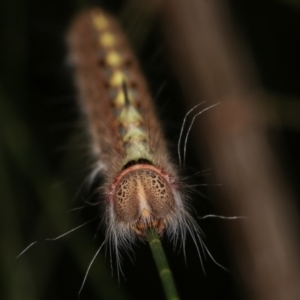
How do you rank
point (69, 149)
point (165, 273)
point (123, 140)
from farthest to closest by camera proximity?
point (69, 149), point (123, 140), point (165, 273)

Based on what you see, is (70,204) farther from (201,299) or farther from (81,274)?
(201,299)

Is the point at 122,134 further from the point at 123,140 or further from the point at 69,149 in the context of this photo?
the point at 69,149

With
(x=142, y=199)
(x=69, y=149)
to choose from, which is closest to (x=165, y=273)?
(x=142, y=199)

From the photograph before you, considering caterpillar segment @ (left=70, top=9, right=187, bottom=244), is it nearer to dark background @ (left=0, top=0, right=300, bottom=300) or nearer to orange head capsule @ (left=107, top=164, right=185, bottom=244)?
orange head capsule @ (left=107, top=164, right=185, bottom=244)

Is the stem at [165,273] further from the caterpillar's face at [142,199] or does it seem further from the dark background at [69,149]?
the dark background at [69,149]

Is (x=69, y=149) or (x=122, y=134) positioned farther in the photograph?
(x=69, y=149)

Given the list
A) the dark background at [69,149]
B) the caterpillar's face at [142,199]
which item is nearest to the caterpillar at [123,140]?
the caterpillar's face at [142,199]
